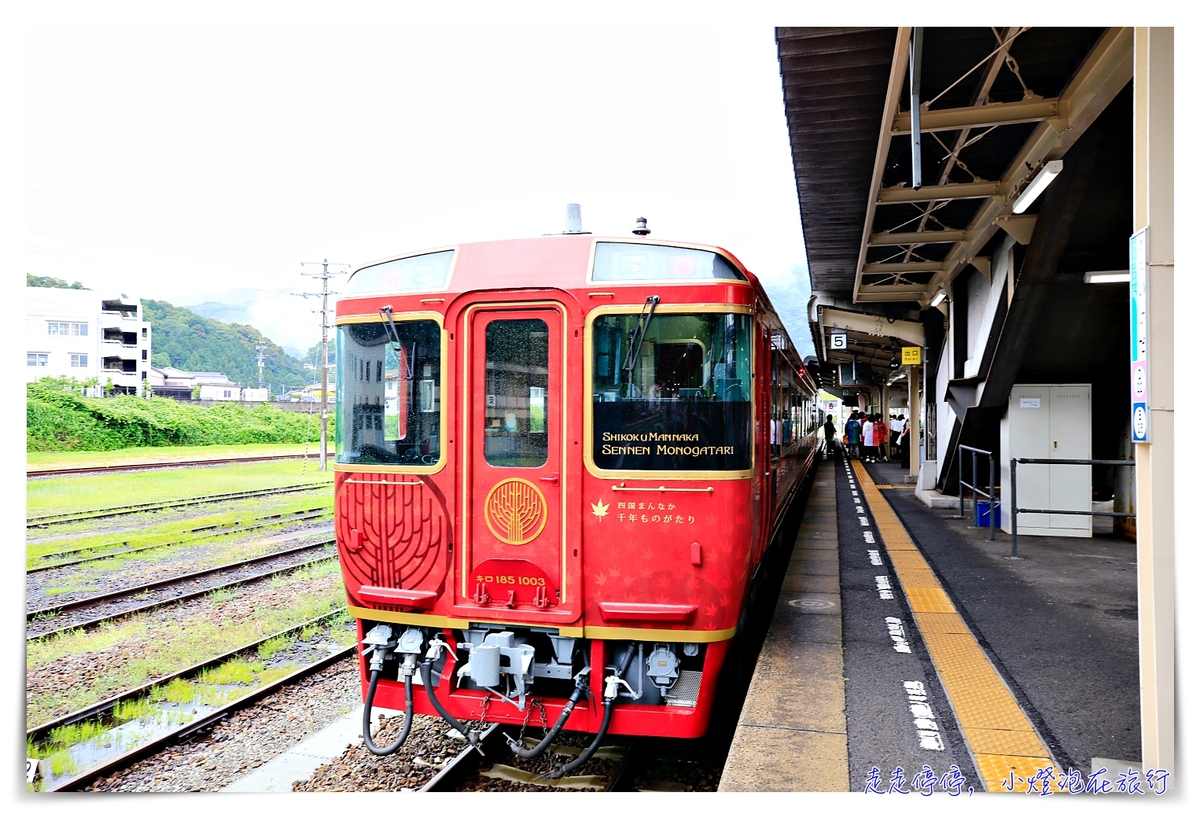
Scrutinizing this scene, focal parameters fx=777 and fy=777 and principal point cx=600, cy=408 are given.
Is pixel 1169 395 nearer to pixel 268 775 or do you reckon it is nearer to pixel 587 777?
pixel 587 777

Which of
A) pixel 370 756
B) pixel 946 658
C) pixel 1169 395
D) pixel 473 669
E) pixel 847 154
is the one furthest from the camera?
pixel 847 154

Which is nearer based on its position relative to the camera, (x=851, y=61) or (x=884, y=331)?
(x=851, y=61)

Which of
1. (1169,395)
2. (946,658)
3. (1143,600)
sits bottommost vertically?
(946,658)

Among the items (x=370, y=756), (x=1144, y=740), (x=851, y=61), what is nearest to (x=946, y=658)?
(x=1144, y=740)

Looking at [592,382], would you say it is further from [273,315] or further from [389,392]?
[273,315]

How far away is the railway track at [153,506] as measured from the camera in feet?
37.3

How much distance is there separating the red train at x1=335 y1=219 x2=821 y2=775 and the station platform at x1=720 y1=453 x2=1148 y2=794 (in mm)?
619

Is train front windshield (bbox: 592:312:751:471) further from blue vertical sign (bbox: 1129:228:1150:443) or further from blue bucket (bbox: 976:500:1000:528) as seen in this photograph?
blue bucket (bbox: 976:500:1000:528)

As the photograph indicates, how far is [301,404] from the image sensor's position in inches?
589

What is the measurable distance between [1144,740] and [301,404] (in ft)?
46.9

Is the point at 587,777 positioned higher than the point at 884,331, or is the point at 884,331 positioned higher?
the point at 884,331

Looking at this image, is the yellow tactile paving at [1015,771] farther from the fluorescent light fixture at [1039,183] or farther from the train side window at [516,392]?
the fluorescent light fixture at [1039,183]

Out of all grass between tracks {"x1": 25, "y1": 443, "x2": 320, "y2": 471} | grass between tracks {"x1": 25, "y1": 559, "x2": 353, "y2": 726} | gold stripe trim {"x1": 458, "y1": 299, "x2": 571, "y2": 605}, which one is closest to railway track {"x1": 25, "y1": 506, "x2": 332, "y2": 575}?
grass between tracks {"x1": 25, "y1": 443, "x2": 320, "y2": 471}

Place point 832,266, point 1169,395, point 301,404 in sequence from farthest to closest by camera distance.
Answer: point 301,404 < point 832,266 < point 1169,395
